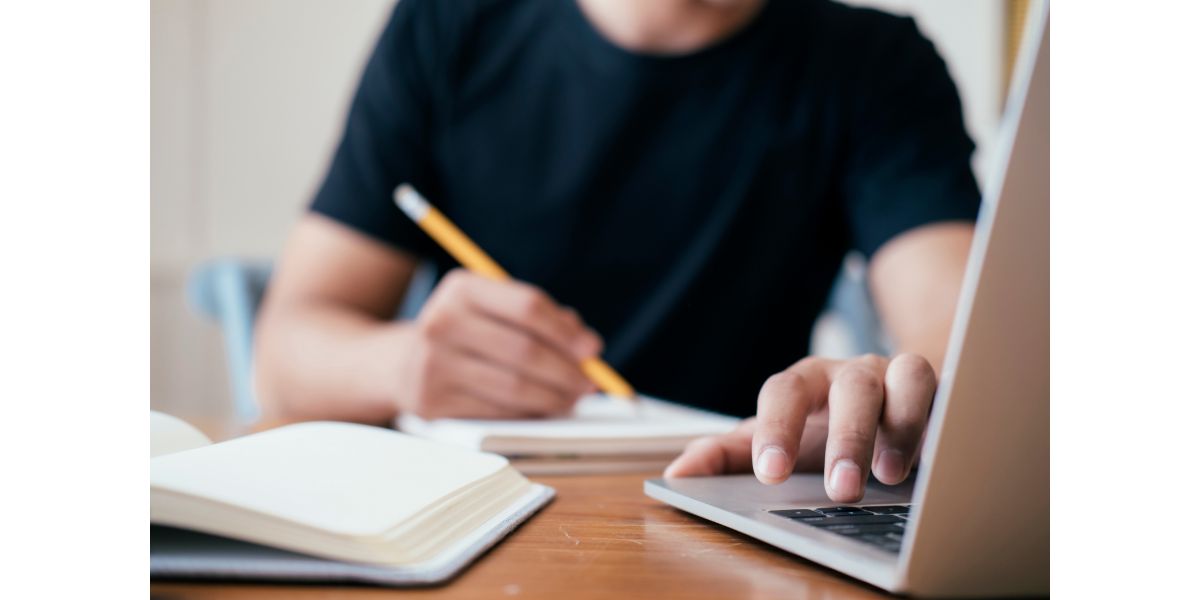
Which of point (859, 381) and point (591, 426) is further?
point (591, 426)

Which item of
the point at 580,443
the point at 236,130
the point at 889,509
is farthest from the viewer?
the point at 236,130

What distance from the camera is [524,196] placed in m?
0.80

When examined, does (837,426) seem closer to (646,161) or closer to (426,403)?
(426,403)

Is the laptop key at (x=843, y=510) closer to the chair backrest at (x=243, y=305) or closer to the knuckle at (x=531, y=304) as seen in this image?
the knuckle at (x=531, y=304)

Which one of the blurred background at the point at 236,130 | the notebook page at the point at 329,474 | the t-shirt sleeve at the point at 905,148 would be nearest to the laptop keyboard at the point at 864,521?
the notebook page at the point at 329,474

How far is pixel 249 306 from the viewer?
3.43 ft

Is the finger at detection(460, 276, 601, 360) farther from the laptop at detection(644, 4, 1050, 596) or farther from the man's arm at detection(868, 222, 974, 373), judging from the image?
the laptop at detection(644, 4, 1050, 596)

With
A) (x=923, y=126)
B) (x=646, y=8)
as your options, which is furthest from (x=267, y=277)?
(x=923, y=126)

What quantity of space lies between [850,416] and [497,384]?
0.31 m

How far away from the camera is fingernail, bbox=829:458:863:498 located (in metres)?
0.25

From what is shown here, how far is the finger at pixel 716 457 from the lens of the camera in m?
0.35

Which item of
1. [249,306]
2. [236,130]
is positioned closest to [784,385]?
[249,306]
